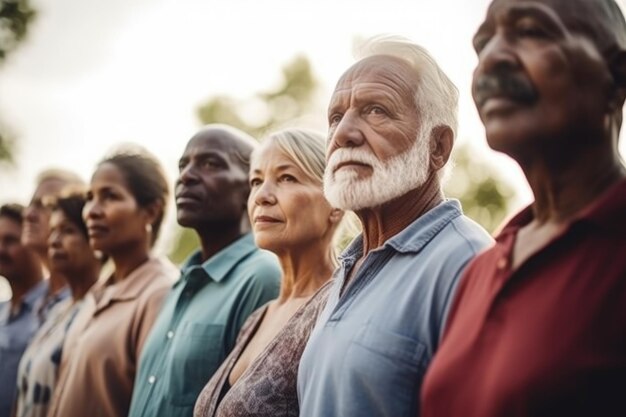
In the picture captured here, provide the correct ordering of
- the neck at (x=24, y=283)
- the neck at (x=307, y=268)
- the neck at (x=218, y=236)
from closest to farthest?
1. the neck at (x=307, y=268)
2. the neck at (x=218, y=236)
3. the neck at (x=24, y=283)

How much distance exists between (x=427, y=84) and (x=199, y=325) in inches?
72.7

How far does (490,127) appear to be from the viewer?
212cm

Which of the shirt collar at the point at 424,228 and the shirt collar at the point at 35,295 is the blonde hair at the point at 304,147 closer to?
the shirt collar at the point at 424,228

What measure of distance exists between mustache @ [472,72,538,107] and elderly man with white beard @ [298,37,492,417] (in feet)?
2.33

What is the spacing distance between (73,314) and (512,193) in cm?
2520

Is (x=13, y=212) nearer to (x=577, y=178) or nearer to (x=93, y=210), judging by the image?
(x=93, y=210)

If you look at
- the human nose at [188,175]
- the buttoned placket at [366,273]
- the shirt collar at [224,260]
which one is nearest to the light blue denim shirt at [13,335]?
the shirt collar at [224,260]

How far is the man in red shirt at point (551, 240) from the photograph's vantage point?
1813 mm

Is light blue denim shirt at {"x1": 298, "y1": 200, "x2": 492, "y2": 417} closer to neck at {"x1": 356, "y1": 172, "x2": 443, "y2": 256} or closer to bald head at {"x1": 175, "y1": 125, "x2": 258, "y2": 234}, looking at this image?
neck at {"x1": 356, "y1": 172, "x2": 443, "y2": 256}

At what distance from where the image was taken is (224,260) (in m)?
4.66

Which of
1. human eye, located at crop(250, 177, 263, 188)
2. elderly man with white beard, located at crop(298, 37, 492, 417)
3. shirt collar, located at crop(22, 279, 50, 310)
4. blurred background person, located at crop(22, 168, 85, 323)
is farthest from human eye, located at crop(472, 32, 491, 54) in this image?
shirt collar, located at crop(22, 279, 50, 310)

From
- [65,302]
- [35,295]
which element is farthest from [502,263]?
[35,295]

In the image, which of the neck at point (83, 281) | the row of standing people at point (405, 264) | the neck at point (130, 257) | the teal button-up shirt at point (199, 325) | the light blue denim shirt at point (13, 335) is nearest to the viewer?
the row of standing people at point (405, 264)

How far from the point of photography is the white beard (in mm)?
3053
